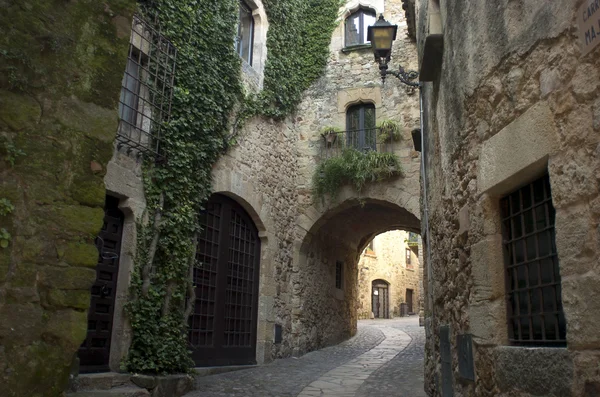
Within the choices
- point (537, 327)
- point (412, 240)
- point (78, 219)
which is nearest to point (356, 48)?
point (537, 327)

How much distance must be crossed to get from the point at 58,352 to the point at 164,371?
3.80 metres

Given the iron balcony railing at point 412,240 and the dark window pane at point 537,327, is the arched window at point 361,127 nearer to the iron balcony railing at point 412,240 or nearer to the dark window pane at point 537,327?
the dark window pane at point 537,327

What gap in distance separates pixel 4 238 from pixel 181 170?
4.47 metres

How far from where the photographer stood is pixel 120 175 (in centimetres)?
603

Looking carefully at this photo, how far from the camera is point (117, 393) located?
16.8 feet

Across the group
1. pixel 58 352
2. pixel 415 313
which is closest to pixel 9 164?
pixel 58 352

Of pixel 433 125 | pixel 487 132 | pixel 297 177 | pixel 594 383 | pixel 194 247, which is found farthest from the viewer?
pixel 297 177

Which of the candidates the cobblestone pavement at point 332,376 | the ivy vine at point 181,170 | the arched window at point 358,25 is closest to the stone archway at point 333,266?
the cobblestone pavement at point 332,376

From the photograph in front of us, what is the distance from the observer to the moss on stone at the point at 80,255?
257 cm

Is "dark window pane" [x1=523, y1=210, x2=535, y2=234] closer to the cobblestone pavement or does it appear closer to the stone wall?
the stone wall

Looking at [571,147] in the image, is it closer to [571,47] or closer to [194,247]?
[571,47]

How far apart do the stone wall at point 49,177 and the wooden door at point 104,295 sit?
11.0 feet

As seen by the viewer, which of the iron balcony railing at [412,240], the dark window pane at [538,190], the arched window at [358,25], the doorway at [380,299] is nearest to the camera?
the dark window pane at [538,190]

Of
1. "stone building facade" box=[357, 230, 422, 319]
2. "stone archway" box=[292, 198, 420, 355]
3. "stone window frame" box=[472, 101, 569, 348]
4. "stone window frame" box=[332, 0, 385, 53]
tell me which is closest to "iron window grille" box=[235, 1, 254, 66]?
"stone window frame" box=[332, 0, 385, 53]
